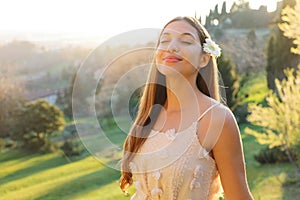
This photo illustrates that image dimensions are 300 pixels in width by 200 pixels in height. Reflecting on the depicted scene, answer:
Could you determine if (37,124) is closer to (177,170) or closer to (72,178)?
(72,178)

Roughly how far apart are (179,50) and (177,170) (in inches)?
14.2

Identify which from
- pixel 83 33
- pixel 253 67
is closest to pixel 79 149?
pixel 83 33

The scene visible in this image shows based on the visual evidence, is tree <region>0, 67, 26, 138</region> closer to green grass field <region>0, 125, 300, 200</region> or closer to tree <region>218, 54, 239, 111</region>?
green grass field <region>0, 125, 300, 200</region>

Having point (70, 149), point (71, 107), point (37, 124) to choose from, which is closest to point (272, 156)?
point (70, 149)

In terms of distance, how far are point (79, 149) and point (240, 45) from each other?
1277cm

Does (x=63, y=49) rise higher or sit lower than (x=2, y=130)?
higher

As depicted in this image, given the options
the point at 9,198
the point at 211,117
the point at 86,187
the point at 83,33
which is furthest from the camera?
the point at 86,187

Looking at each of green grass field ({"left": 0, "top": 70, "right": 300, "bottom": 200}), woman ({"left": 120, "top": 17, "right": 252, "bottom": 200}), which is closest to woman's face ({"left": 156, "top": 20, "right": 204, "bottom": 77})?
woman ({"left": 120, "top": 17, "right": 252, "bottom": 200})

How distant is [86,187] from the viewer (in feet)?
32.5

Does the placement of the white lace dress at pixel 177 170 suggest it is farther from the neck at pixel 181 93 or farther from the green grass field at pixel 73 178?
the green grass field at pixel 73 178

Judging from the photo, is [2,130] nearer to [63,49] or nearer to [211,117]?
[63,49]

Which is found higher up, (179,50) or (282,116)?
(179,50)

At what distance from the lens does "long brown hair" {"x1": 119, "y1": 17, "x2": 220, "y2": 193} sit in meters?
1.50

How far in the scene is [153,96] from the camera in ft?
5.27
